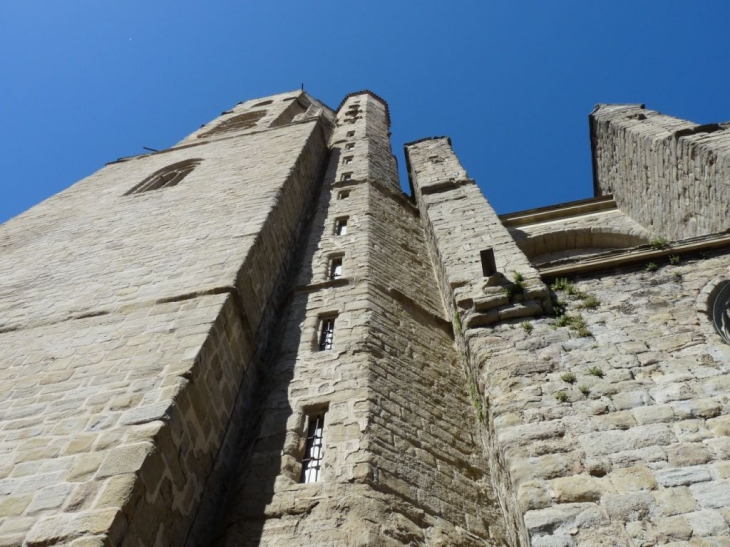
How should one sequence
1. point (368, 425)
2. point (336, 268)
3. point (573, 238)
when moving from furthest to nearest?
point (573, 238)
point (336, 268)
point (368, 425)

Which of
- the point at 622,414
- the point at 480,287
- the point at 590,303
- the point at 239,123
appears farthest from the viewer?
the point at 239,123

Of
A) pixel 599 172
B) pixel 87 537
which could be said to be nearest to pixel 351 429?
pixel 87 537

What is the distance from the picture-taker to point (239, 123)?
24656 millimetres

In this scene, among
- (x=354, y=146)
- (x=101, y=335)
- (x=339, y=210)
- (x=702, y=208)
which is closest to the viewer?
(x=101, y=335)

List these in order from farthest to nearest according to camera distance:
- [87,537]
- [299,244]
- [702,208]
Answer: [299,244], [702,208], [87,537]

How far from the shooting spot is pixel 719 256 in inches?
255

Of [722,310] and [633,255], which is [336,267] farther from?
[722,310]

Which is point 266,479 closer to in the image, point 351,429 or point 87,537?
point 351,429

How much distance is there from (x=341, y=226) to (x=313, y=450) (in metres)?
6.65

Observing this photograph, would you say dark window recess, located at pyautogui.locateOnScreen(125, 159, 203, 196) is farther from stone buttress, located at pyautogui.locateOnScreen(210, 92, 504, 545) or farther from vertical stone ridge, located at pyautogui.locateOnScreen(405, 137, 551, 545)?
vertical stone ridge, located at pyautogui.locateOnScreen(405, 137, 551, 545)

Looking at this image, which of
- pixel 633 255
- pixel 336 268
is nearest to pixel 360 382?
pixel 633 255

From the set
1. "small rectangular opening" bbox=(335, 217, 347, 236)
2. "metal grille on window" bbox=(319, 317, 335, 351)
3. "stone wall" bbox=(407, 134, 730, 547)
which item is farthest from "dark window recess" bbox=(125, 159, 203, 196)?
"stone wall" bbox=(407, 134, 730, 547)

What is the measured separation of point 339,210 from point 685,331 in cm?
819

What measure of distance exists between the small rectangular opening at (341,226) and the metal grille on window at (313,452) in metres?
5.67
